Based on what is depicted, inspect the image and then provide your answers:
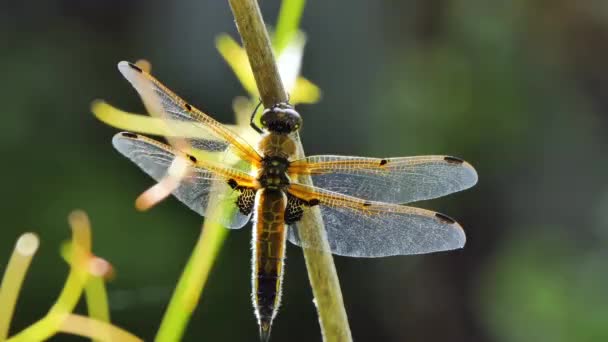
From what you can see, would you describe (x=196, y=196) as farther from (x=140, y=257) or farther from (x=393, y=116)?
(x=393, y=116)

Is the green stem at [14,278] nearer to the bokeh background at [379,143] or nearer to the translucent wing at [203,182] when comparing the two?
the translucent wing at [203,182]

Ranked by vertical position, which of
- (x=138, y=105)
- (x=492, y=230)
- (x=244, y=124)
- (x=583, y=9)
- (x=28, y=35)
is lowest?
(x=244, y=124)

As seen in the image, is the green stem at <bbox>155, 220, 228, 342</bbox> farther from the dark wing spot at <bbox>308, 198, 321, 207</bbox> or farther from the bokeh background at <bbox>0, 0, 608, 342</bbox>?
the bokeh background at <bbox>0, 0, 608, 342</bbox>

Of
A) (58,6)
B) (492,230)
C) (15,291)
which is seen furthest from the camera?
(492,230)

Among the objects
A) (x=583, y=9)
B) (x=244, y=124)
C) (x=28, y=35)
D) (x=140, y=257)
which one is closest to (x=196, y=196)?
(x=244, y=124)

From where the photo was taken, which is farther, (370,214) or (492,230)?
(492,230)

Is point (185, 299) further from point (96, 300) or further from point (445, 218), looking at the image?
point (445, 218)

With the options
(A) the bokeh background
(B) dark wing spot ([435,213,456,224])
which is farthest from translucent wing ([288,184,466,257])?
(A) the bokeh background

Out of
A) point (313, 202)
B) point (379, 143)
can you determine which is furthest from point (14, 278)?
point (379, 143)
